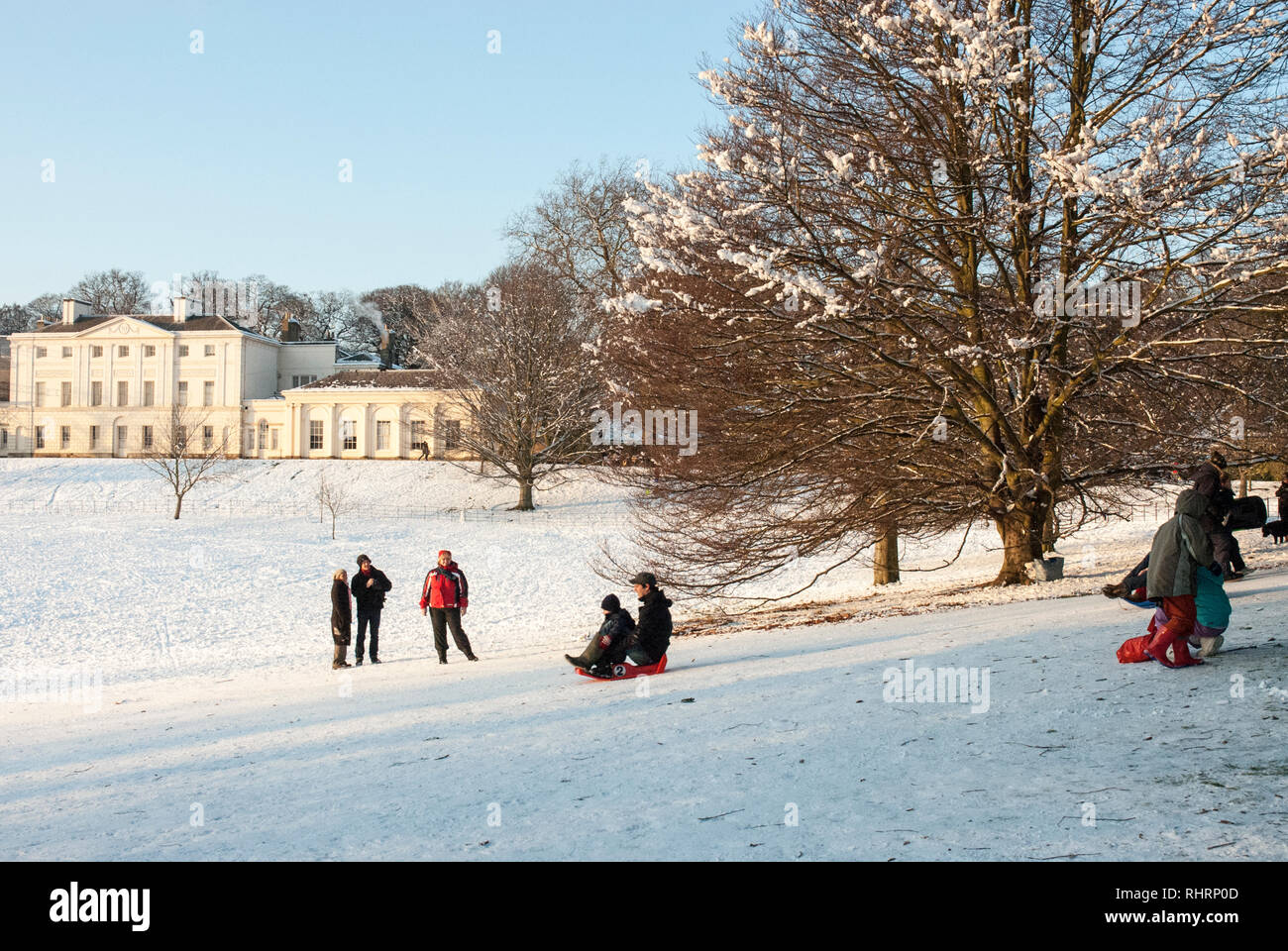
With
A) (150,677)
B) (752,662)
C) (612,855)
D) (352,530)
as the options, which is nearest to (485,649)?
(150,677)

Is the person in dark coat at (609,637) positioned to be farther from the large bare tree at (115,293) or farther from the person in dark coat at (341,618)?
the large bare tree at (115,293)

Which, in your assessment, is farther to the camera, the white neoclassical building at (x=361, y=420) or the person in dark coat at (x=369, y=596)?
the white neoclassical building at (x=361, y=420)

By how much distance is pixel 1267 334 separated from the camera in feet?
50.4

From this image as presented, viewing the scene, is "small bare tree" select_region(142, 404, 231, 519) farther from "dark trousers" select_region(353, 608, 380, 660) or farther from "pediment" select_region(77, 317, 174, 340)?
"dark trousers" select_region(353, 608, 380, 660)

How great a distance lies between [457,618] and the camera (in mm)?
16844

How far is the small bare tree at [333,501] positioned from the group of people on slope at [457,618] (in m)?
25.5

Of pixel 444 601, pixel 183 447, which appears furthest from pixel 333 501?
pixel 444 601

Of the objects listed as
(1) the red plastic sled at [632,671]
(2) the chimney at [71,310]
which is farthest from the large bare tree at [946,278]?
(2) the chimney at [71,310]

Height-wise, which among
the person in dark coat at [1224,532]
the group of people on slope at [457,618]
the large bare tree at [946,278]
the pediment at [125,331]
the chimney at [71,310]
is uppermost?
the chimney at [71,310]

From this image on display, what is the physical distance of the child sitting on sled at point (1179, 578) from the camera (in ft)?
29.8

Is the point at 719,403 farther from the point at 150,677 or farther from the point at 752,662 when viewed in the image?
the point at 150,677

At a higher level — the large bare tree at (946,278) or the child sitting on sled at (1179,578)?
the large bare tree at (946,278)

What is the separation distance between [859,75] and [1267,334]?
301 inches

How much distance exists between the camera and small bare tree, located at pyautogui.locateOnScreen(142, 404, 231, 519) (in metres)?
52.8
